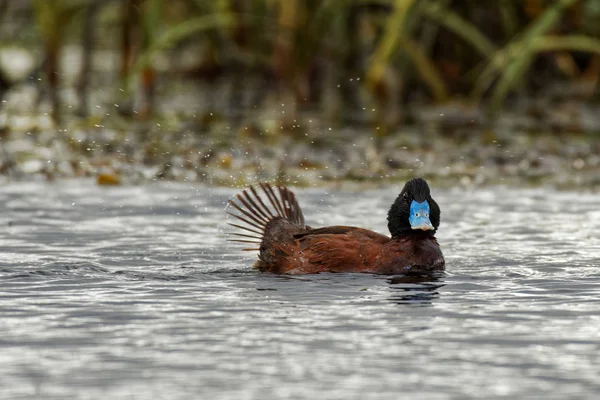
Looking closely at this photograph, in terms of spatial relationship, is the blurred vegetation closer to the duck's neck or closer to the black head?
the black head

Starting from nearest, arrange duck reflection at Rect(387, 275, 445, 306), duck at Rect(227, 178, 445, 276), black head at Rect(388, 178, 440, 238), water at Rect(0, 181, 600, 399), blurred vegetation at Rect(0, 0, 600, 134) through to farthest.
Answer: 1. water at Rect(0, 181, 600, 399)
2. duck reflection at Rect(387, 275, 445, 306)
3. duck at Rect(227, 178, 445, 276)
4. black head at Rect(388, 178, 440, 238)
5. blurred vegetation at Rect(0, 0, 600, 134)

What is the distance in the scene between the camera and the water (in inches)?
209

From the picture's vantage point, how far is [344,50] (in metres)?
15.6

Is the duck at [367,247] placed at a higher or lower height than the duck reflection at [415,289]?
higher

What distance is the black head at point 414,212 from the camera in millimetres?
8016

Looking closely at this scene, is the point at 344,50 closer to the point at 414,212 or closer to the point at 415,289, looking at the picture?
the point at 414,212

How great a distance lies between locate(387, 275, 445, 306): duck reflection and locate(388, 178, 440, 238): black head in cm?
36

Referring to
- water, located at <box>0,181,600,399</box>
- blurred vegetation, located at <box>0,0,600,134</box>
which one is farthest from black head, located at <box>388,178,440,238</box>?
blurred vegetation, located at <box>0,0,600,134</box>

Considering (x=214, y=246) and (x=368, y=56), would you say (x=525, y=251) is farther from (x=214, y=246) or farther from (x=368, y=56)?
(x=368, y=56)

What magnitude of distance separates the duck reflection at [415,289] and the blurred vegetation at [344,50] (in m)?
5.53

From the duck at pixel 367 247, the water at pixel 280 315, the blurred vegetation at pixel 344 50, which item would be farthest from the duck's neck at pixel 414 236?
the blurred vegetation at pixel 344 50

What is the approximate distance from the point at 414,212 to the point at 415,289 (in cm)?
80

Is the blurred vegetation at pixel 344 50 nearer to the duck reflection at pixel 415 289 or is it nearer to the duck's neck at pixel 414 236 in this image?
the duck's neck at pixel 414 236

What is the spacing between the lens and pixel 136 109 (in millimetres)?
15633
